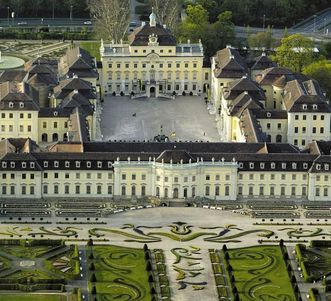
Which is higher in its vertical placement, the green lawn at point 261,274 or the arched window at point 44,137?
the arched window at point 44,137

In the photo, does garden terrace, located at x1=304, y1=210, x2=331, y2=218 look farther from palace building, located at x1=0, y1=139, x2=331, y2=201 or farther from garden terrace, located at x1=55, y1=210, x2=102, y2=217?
garden terrace, located at x1=55, y1=210, x2=102, y2=217

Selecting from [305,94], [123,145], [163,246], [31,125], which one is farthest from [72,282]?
[305,94]

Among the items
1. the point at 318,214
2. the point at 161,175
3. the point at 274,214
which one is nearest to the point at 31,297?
the point at 161,175

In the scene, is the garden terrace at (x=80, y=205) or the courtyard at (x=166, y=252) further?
the garden terrace at (x=80, y=205)

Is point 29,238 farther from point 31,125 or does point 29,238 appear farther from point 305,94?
point 305,94

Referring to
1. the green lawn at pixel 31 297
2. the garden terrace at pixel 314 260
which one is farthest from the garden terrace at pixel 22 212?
the garden terrace at pixel 314 260

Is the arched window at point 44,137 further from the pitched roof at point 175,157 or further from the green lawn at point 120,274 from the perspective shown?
the green lawn at point 120,274

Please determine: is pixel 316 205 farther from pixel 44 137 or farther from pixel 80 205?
pixel 44 137
